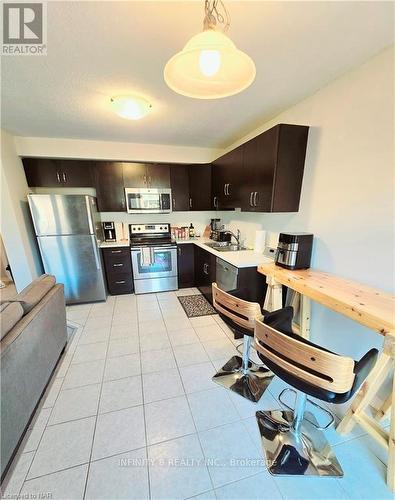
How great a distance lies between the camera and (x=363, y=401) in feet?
4.33

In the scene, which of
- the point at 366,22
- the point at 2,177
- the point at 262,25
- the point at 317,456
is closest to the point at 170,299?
the point at 317,456

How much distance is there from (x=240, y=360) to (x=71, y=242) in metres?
2.82

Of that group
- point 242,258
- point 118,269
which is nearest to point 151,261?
point 118,269

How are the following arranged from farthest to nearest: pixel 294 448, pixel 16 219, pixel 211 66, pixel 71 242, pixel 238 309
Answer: pixel 71 242
pixel 16 219
pixel 238 309
pixel 294 448
pixel 211 66

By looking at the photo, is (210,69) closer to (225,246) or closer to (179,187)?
(225,246)

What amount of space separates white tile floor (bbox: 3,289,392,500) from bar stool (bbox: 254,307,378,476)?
0.07 metres

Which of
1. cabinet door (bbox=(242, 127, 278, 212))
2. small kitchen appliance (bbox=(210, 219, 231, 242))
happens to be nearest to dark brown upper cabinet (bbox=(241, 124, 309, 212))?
cabinet door (bbox=(242, 127, 278, 212))

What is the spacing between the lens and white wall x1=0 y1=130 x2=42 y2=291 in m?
2.67

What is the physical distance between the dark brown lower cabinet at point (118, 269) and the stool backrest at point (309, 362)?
112 inches

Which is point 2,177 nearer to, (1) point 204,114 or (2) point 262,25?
(1) point 204,114

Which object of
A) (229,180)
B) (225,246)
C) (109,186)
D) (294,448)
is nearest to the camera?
(294,448)

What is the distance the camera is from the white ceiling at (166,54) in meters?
1.08

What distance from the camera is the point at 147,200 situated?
140 inches

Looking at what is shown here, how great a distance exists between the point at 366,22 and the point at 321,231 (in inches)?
53.7
